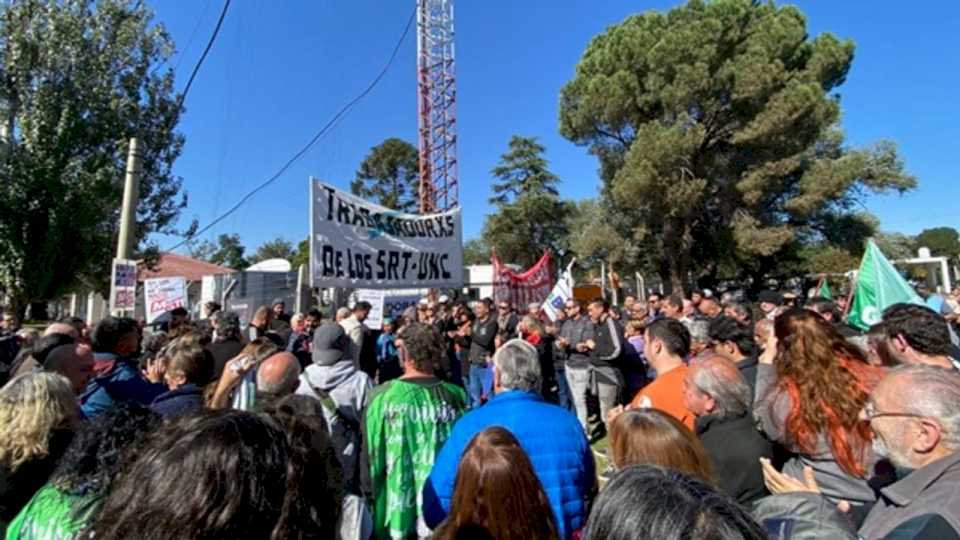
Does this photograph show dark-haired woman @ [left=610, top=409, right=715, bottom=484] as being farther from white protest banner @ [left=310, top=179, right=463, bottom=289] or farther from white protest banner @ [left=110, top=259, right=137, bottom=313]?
white protest banner @ [left=110, top=259, right=137, bottom=313]

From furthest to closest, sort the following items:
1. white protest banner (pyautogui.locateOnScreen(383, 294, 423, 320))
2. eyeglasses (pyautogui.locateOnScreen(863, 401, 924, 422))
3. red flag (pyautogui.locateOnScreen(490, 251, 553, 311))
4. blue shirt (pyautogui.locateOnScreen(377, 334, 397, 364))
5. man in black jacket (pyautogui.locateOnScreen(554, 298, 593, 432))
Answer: red flag (pyautogui.locateOnScreen(490, 251, 553, 311)) < white protest banner (pyautogui.locateOnScreen(383, 294, 423, 320)) < blue shirt (pyautogui.locateOnScreen(377, 334, 397, 364)) < man in black jacket (pyautogui.locateOnScreen(554, 298, 593, 432)) < eyeglasses (pyautogui.locateOnScreen(863, 401, 924, 422))

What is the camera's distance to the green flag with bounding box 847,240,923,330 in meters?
5.90

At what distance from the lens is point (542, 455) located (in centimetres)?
234

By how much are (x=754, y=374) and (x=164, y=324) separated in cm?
843

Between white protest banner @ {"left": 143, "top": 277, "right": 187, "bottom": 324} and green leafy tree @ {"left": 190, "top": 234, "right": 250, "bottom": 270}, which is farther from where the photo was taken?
green leafy tree @ {"left": 190, "top": 234, "right": 250, "bottom": 270}

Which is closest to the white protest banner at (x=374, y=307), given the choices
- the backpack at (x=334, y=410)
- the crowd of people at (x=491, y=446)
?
the crowd of people at (x=491, y=446)

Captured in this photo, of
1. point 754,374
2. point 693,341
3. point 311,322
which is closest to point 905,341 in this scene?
point 754,374

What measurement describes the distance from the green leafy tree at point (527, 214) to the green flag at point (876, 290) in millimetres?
38489

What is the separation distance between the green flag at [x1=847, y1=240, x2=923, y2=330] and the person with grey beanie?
17.7ft

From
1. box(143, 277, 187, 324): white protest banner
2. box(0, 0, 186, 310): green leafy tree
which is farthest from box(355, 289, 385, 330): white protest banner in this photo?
box(0, 0, 186, 310): green leafy tree

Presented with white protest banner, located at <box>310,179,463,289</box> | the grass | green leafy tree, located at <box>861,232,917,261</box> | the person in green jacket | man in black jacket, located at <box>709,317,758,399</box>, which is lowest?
the grass

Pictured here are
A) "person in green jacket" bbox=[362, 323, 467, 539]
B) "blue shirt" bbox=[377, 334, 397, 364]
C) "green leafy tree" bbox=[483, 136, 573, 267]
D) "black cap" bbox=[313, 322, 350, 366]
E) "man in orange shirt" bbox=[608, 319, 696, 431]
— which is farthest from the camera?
"green leafy tree" bbox=[483, 136, 573, 267]

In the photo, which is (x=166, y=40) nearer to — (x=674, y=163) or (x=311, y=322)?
(x=311, y=322)

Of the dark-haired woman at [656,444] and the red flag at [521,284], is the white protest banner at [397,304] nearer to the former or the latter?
the red flag at [521,284]
